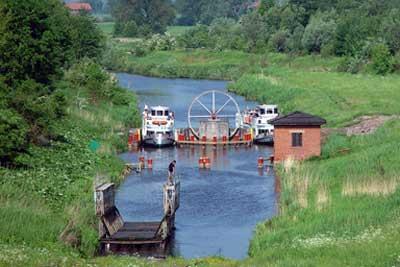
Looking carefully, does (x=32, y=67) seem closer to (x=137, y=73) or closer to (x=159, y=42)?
(x=137, y=73)

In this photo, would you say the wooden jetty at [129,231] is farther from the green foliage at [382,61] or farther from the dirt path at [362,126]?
the green foliage at [382,61]

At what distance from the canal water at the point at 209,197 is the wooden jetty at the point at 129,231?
625 mm

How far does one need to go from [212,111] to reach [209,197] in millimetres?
21932

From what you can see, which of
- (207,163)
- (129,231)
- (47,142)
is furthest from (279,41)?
(129,231)

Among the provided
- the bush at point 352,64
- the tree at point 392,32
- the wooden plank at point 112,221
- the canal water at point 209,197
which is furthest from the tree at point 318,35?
the wooden plank at point 112,221

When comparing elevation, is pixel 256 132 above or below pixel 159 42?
below

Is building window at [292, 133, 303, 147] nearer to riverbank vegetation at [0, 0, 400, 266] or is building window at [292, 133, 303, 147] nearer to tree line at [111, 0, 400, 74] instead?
riverbank vegetation at [0, 0, 400, 266]

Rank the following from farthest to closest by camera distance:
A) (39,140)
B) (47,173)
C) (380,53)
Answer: (380,53) < (39,140) < (47,173)

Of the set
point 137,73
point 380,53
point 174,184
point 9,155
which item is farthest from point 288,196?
point 137,73

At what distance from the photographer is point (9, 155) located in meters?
39.2

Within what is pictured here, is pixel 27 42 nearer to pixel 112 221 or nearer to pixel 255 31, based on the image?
pixel 112 221

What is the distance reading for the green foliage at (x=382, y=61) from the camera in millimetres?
92875

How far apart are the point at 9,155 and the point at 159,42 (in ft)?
323

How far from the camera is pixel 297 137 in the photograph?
164ft
